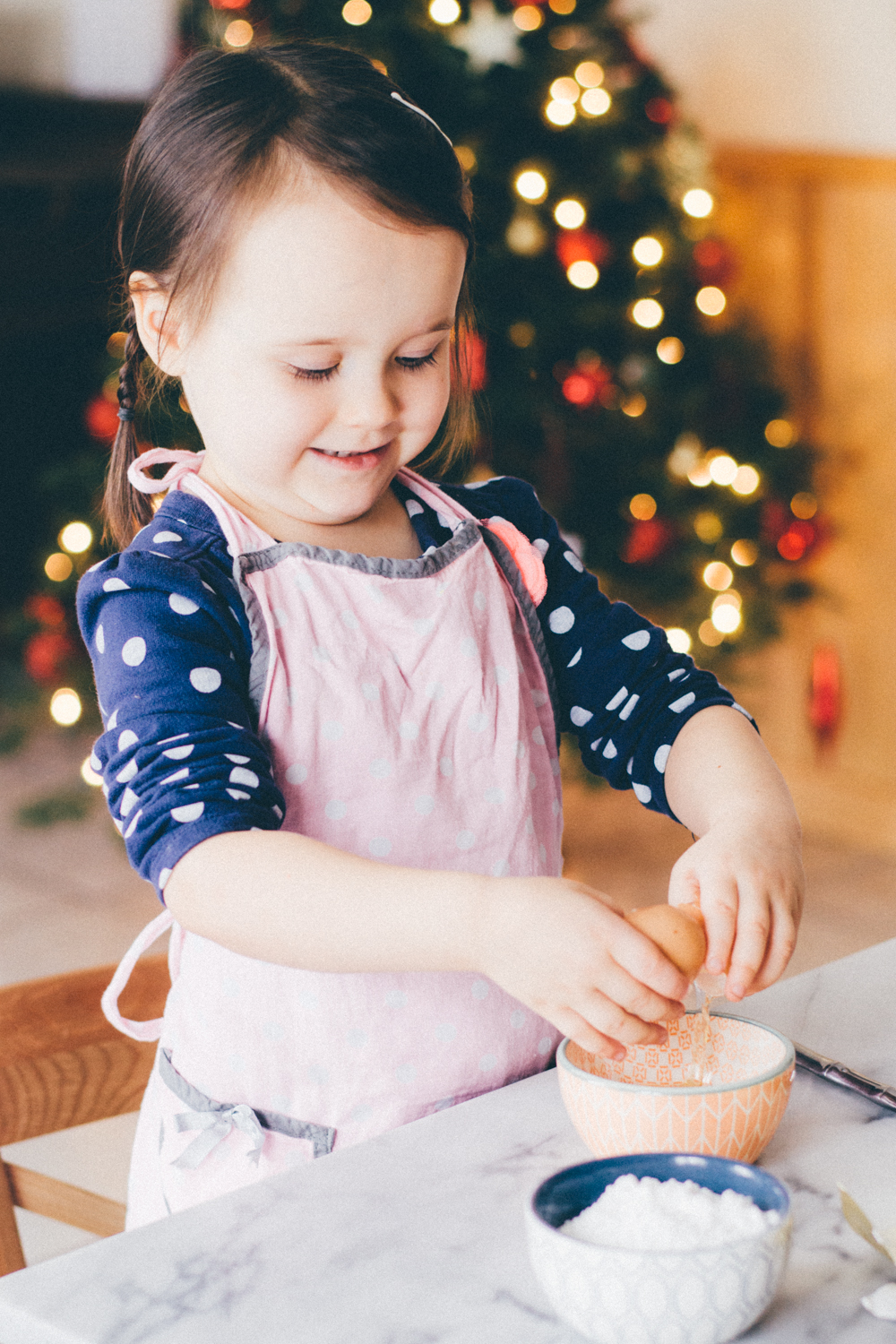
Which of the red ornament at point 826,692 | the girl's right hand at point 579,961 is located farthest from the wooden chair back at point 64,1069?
the red ornament at point 826,692

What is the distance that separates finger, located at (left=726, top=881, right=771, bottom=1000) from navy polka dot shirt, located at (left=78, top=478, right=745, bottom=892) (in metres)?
0.23

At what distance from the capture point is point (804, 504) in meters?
3.11

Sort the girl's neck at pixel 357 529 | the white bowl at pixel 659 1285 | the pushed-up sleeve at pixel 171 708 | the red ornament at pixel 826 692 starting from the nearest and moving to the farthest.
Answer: the white bowl at pixel 659 1285 → the pushed-up sleeve at pixel 171 708 → the girl's neck at pixel 357 529 → the red ornament at pixel 826 692

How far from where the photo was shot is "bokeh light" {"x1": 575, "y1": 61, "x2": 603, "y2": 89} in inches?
112

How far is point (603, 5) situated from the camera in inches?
113

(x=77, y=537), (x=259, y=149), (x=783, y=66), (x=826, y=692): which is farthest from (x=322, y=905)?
(x=783, y=66)

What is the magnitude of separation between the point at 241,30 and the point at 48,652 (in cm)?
135

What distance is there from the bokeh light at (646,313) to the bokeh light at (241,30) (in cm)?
82

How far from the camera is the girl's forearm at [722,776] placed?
0.88 metres

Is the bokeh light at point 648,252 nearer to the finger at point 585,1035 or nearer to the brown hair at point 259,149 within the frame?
the brown hair at point 259,149

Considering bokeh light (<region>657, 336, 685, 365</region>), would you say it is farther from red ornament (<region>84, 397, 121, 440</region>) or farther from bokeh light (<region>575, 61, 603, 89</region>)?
red ornament (<region>84, 397, 121, 440</region>)

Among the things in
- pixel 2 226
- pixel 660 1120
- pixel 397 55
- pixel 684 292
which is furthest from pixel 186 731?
pixel 2 226

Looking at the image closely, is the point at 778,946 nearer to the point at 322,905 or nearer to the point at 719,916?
the point at 719,916

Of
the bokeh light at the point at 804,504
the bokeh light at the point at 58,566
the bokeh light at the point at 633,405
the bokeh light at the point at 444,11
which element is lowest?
the bokeh light at the point at 58,566
